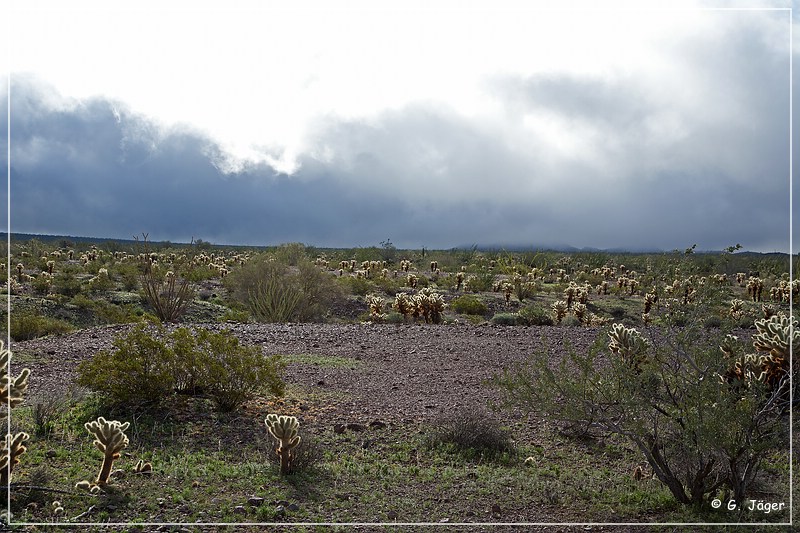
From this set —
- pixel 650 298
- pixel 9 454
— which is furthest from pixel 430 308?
pixel 9 454

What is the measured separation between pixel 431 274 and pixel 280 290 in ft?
68.4

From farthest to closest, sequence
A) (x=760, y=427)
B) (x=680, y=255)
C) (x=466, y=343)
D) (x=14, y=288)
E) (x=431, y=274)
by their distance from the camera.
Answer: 1. (x=431, y=274)
2. (x=14, y=288)
3. (x=466, y=343)
4. (x=680, y=255)
5. (x=760, y=427)

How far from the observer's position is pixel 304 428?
796cm

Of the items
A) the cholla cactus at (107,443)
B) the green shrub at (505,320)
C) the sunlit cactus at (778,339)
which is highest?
A: the sunlit cactus at (778,339)

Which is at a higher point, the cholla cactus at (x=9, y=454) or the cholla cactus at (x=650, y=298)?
the cholla cactus at (x=650, y=298)

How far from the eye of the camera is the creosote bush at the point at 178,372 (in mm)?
8211

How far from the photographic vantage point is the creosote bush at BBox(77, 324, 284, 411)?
26.9ft

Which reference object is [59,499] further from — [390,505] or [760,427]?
[760,427]

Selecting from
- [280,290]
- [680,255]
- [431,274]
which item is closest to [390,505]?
[680,255]

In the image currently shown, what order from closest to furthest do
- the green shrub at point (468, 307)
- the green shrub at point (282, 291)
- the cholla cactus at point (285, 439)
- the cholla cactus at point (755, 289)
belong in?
1. the cholla cactus at point (285, 439)
2. the green shrub at point (282, 291)
3. the green shrub at point (468, 307)
4. the cholla cactus at point (755, 289)

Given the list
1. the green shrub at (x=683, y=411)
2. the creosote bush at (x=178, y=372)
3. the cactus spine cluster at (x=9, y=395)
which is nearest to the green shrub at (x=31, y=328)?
the creosote bush at (x=178, y=372)

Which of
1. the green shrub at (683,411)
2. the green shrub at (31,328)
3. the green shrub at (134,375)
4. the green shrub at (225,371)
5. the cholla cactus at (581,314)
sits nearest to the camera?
the green shrub at (683,411)

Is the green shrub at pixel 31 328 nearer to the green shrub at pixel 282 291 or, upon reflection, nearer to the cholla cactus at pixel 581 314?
the green shrub at pixel 282 291

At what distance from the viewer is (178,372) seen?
28.6 ft
